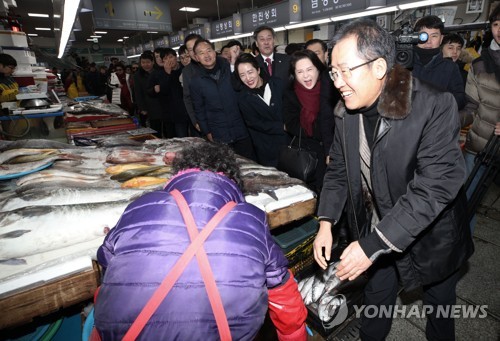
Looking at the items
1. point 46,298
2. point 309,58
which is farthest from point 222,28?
point 46,298

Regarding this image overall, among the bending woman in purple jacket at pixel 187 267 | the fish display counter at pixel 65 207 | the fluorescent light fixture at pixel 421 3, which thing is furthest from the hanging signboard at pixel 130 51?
the bending woman in purple jacket at pixel 187 267

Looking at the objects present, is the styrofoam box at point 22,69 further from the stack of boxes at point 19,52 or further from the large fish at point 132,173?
the large fish at point 132,173

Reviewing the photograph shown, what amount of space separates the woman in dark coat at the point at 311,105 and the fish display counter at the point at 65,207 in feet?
2.58

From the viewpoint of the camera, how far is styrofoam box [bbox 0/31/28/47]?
18.3 feet

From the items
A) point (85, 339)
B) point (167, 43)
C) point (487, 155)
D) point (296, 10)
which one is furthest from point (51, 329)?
point (167, 43)

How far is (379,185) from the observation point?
146 cm

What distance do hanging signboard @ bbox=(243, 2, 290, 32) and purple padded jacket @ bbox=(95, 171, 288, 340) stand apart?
372 inches

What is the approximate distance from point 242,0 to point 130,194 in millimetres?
14239

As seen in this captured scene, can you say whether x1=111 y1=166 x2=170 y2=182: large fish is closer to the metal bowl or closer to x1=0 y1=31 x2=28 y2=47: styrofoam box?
the metal bowl

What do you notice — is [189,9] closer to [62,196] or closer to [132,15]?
[132,15]

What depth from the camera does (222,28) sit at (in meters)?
12.7

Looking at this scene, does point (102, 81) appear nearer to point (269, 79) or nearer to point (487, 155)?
point (269, 79)

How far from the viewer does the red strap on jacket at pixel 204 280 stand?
95cm

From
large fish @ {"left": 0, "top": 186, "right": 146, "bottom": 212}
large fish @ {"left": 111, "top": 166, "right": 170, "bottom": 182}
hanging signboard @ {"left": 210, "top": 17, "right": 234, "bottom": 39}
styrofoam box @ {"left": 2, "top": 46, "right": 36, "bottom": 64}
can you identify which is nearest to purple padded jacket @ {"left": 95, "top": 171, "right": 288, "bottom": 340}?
large fish @ {"left": 0, "top": 186, "right": 146, "bottom": 212}
